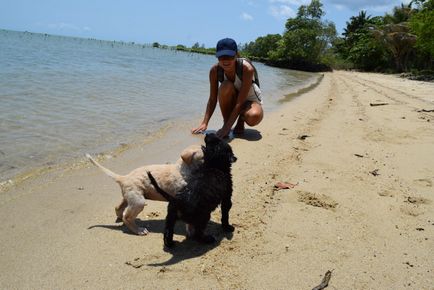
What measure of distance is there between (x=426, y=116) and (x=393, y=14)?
56.2 m

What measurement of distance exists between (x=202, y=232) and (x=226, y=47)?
359 centimetres

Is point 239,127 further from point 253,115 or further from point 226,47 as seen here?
point 226,47

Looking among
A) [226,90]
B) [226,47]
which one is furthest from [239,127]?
[226,47]

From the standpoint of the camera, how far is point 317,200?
160 inches

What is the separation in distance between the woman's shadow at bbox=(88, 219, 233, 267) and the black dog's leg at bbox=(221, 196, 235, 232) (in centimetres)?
5

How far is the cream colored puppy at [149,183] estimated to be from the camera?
132 inches

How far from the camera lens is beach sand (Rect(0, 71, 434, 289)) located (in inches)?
109

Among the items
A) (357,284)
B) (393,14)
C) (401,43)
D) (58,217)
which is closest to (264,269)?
(357,284)

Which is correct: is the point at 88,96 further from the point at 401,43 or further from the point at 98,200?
the point at 401,43

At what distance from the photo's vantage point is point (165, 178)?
3.46 metres

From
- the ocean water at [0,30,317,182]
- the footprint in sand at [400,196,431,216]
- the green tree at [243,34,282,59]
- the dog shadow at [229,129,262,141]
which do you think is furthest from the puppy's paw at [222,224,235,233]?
the green tree at [243,34,282,59]

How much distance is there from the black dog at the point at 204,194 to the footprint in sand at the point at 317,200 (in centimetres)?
109

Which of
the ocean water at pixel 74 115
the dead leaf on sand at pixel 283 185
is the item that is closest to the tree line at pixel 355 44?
the ocean water at pixel 74 115

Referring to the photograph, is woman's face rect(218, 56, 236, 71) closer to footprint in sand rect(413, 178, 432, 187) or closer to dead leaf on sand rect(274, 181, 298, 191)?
dead leaf on sand rect(274, 181, 298, 191)
